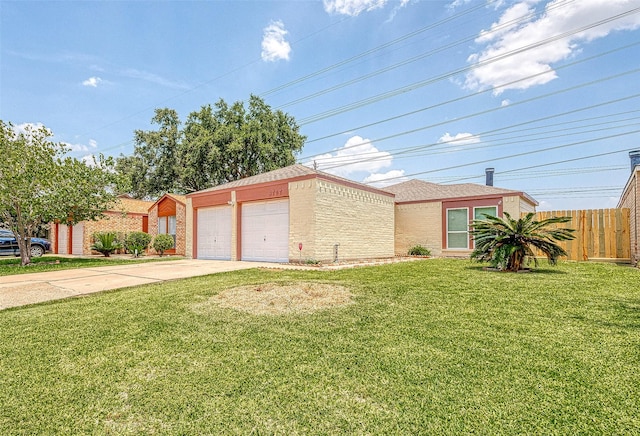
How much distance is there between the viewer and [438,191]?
16.3m

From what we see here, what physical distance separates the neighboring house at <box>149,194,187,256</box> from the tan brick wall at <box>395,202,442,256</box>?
36.3ft

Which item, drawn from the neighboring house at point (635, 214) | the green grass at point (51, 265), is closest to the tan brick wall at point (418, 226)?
the neighboring house at point (635, 214)

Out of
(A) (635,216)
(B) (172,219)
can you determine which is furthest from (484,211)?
(B) (172,219)

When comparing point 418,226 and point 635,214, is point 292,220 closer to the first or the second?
point 418,226

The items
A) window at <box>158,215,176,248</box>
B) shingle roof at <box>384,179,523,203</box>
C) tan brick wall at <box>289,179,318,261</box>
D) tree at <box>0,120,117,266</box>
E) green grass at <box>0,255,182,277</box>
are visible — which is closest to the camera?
green grass at <box>0,255,182,277</box>

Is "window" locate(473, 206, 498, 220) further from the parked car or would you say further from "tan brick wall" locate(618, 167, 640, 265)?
the parked car

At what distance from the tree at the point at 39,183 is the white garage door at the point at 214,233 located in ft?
13.8

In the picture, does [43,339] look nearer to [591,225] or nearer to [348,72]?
[591,225]

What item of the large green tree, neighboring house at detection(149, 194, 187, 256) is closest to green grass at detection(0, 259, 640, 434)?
neighboring house at detection(149, 194, 187, 256)

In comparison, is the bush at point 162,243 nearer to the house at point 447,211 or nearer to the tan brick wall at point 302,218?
the tan brick wall at point 302,218

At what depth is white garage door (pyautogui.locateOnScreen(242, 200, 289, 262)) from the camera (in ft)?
39.9

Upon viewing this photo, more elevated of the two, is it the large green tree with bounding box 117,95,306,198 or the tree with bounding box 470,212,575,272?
the large green tree with bounding box 117,95,306,198

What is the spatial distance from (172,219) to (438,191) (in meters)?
14.5

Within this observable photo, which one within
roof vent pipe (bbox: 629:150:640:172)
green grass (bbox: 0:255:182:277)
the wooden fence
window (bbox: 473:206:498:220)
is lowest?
green grass (bbox: 0:255:182:277)
